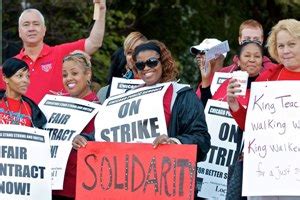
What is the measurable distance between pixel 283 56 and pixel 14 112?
7.88 ft

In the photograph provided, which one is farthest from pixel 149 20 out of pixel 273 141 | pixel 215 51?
pixel 273 141

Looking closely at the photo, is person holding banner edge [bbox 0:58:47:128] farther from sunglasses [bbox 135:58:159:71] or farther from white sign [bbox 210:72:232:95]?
white sign [bbox 210:72:232:95]

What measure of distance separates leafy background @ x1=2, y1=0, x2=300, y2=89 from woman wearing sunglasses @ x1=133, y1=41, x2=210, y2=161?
24.0 feet

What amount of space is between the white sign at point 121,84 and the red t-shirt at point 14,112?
3.51 feet

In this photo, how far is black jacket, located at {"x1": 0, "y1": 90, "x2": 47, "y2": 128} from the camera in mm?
8953

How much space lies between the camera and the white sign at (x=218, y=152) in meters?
9.45

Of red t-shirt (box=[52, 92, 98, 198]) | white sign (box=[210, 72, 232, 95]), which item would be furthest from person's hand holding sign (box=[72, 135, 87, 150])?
white sign (box=[210, 72, 232, 95])

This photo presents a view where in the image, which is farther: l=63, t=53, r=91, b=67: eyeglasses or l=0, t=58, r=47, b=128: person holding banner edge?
l=63, t=53, r=91, b=67: eyeglasses

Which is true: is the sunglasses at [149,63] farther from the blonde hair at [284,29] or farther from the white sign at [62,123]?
the blonde hair at [284,29]

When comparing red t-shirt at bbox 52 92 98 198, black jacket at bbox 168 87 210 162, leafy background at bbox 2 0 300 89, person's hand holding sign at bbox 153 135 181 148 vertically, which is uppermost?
leafy background at bbox 2 0 300 89

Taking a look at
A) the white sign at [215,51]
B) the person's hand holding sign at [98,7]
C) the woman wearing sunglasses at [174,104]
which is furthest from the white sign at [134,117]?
the white sign at [215,51]

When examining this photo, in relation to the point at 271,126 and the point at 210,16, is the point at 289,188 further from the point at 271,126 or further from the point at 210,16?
the point at 210,16

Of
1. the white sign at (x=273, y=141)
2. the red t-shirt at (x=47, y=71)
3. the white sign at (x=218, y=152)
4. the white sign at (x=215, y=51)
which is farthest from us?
the white sign at (x=215, y=51)

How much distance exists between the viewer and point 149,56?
8336 millimetres
